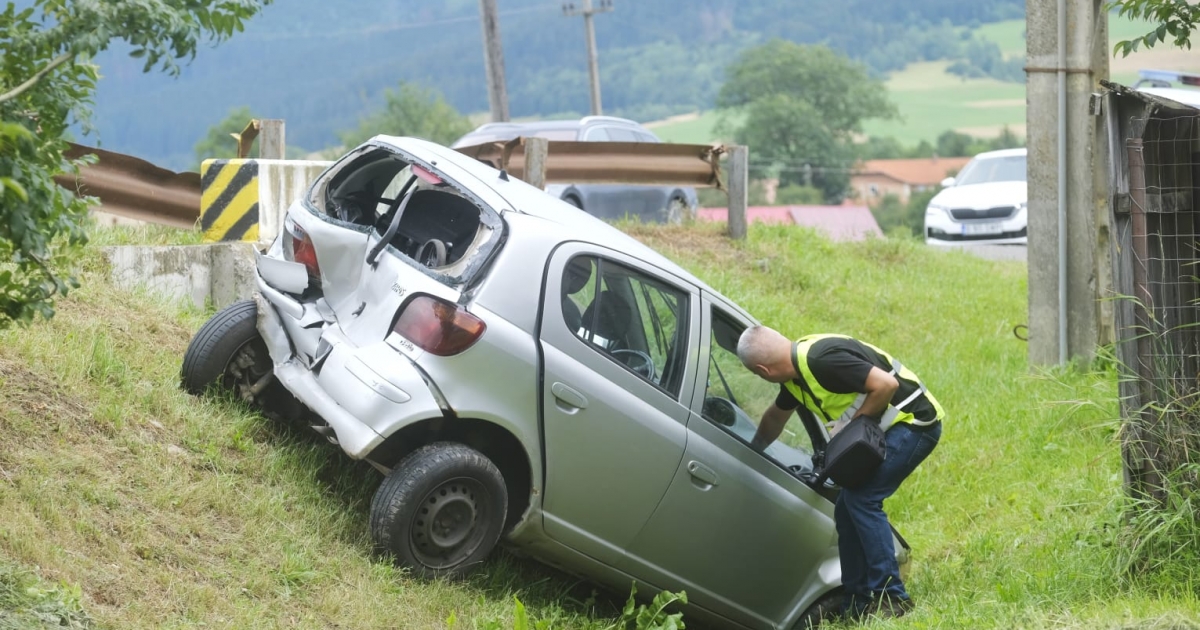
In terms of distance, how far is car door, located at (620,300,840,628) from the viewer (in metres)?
5.58

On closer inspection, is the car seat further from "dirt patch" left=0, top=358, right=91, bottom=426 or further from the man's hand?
"dirt patch" left=0, top=358, right=91, bottom=426

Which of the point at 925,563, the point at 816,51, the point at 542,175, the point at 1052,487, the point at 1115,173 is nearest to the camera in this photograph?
the point at 1115,173

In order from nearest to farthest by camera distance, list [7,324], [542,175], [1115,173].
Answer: [7,324], [1115,173], [542,175]

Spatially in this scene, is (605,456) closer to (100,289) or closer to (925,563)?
(925,563)

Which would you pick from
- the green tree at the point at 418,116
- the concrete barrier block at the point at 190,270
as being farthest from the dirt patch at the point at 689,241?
the green tree at the point at 418,116

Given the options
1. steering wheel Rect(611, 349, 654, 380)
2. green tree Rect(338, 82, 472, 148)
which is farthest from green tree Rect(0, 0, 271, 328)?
green tree Rect(338, 82, 472, 148)

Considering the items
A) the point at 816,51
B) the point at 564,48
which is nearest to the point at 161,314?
the point at 816,51

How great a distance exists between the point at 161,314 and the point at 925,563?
14.9 feet

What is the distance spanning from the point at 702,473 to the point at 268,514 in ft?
6.33

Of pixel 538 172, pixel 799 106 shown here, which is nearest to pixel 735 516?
pixel 538 172

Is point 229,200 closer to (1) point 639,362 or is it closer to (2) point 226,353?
(2) point 226,353

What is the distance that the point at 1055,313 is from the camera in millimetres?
9070

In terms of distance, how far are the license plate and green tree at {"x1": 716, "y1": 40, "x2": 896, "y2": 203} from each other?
78.4 meters

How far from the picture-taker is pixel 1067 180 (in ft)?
29.6
